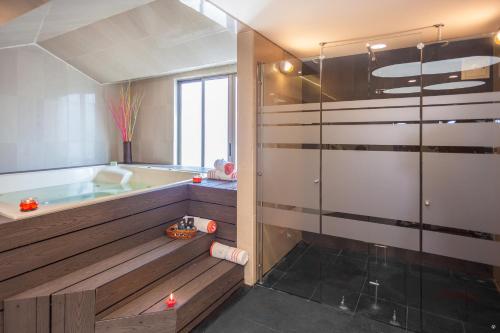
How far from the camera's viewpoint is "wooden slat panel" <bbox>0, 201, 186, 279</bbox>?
148cm

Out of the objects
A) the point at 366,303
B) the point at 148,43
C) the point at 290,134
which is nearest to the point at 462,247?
the point at 366,303

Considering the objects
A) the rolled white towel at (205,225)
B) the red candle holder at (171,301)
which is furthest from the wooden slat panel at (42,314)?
the rolled white towel at (205,225)

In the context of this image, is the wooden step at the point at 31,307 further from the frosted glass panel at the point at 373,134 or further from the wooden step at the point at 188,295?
the frosted glass panel at the point at 373,134

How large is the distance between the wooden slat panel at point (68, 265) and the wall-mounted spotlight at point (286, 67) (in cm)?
170

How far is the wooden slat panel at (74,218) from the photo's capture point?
58.9 inches

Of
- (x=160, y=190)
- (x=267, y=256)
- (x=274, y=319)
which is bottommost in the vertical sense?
(x=274, y=319)

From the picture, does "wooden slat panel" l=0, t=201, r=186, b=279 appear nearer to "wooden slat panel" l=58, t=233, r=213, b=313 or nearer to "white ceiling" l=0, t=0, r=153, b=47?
"wooden slat panel" l=58, t=233, r=213, b=313

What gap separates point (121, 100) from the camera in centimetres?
444

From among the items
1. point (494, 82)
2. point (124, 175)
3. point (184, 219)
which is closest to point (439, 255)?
point (494, 82)

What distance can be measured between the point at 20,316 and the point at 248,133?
177 centimetres

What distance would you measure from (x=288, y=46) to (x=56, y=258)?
2353 mm

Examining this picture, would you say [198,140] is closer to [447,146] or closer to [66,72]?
[66,72]

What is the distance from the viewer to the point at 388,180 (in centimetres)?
190

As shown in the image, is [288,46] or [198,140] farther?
[198,140]
